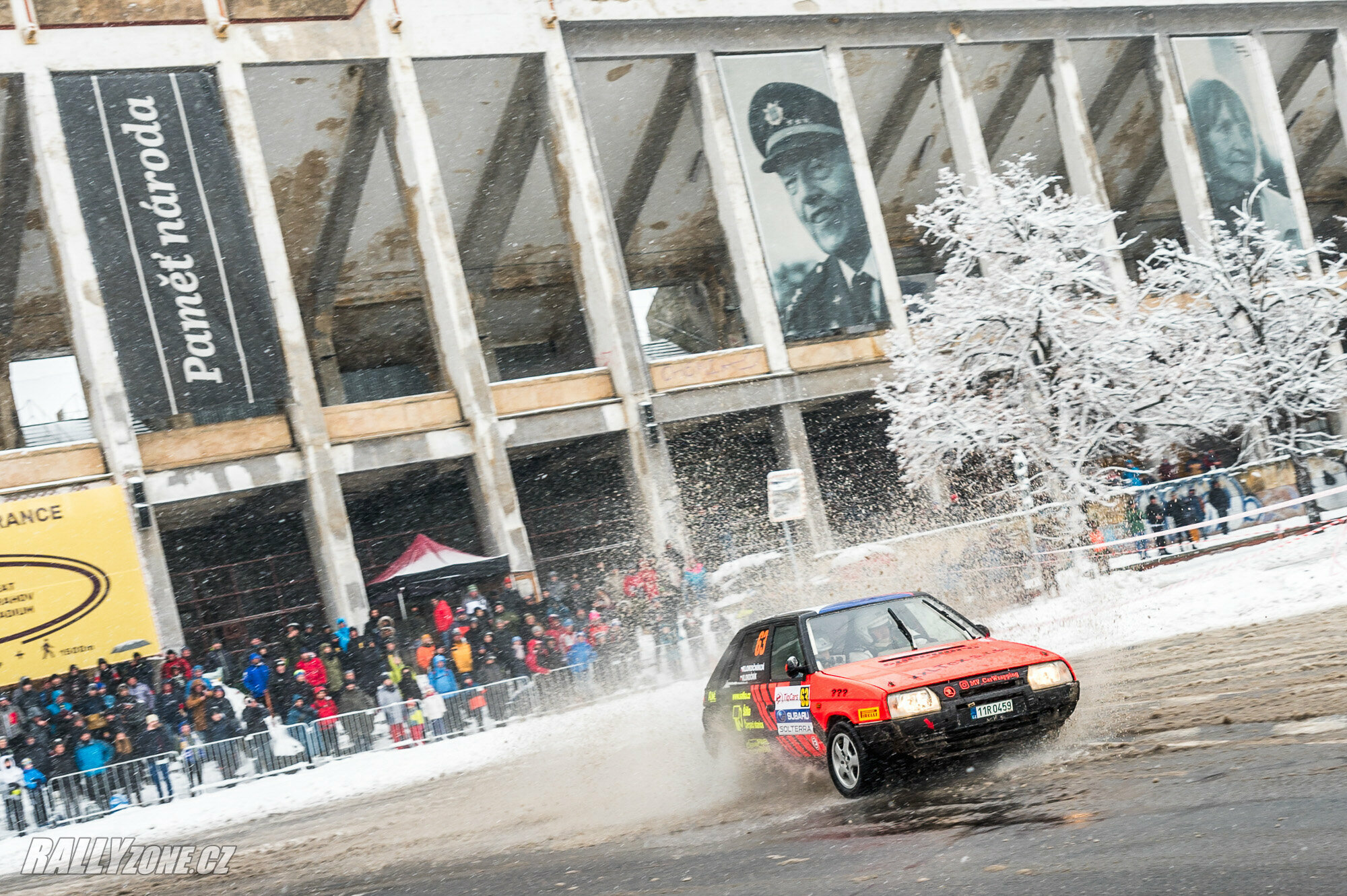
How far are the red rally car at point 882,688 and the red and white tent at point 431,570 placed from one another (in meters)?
16.9

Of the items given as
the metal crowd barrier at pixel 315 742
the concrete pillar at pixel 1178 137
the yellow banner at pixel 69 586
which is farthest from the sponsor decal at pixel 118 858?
the concrete pillar at pixel 1178 137

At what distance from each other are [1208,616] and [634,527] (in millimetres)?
17739

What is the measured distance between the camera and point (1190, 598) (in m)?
17.3

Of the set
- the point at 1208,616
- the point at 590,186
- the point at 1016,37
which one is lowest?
the point at 1208,616

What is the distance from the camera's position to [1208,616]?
15953mm

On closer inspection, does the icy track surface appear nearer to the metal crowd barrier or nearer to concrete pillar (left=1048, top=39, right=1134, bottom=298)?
the metal crowd barrier

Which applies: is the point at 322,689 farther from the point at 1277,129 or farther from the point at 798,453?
the point at 1277,129

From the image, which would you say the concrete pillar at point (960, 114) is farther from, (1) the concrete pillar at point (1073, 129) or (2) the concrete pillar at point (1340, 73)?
(2) the concrete pillar at point (1340, 73)

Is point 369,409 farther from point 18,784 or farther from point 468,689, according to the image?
point 18,784

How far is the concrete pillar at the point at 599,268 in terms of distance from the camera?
3175 cm

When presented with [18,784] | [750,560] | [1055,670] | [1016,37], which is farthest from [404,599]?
[1016,37]

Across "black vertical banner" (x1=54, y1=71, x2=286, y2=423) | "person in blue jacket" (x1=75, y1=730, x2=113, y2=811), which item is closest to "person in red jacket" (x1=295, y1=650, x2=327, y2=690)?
"person in blue jacket" (x1=75, y1=730, x2=113, y2=811)

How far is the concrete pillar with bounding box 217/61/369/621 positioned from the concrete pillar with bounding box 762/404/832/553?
11699mm

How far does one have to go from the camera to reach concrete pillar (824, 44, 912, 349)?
114 feet
